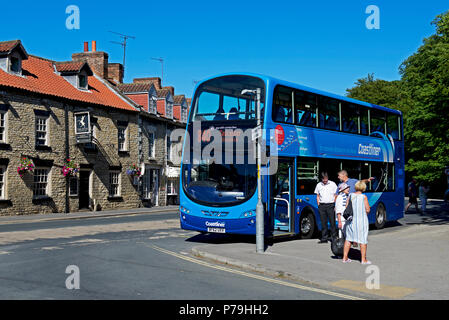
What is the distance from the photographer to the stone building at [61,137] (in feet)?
84.7

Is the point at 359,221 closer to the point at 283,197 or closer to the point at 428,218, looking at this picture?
the point at 283,197

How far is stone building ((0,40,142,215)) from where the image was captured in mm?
25812

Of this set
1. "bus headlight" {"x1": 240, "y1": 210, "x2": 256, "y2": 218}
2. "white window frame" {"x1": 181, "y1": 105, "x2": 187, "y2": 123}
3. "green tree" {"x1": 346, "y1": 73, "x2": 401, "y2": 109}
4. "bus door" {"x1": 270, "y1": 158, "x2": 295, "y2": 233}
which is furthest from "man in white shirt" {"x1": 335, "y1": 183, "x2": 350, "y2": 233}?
"green tree" {"x1": 346, "y1": 73, "x2": 401, "y2": 109}

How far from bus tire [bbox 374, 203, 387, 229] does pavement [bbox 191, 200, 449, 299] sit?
372cm

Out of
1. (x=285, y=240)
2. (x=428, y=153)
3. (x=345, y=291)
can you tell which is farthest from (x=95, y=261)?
(x=428, y=153)

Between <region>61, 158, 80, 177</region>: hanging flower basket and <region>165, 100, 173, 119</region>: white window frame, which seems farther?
<region>165, 100, 173, 119</region>: white window frame

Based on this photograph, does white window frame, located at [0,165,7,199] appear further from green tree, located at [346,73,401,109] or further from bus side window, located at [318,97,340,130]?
green tree, located at [346,73,401,109]

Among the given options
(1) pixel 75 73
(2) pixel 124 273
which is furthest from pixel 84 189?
(2) pixel 124 273

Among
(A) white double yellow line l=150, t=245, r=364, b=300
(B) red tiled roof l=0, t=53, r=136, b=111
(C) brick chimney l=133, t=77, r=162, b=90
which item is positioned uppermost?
(C) brick chimney l=133, t=77, r=162, b=90

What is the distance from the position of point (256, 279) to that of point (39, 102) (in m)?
22.0

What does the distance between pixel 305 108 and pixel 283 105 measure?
1167 mm

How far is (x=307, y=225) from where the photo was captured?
585 inches

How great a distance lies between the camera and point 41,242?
13.4 metres
